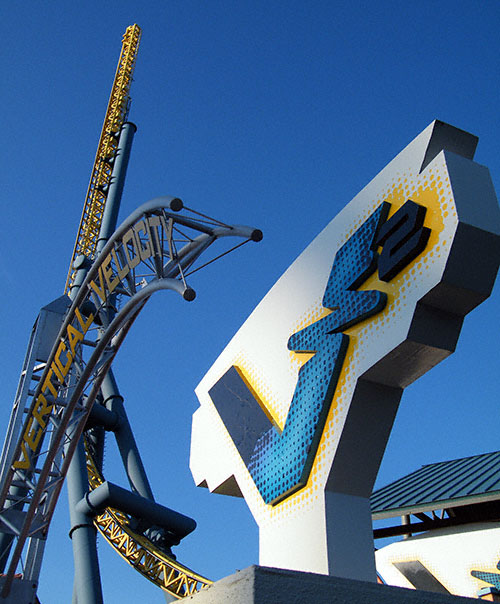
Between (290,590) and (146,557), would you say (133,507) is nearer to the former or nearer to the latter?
(146,557)

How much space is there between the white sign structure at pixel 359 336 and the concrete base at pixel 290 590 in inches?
175

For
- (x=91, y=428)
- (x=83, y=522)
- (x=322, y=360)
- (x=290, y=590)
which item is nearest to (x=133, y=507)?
(x=83, y=522)

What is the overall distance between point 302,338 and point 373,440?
2.13m

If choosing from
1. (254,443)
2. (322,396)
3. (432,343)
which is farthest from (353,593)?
(254,443)

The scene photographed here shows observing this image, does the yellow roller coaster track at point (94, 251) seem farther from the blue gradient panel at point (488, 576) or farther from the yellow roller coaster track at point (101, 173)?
the blue gradient panel at point (488, 576)

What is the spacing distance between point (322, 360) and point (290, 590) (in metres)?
6.03

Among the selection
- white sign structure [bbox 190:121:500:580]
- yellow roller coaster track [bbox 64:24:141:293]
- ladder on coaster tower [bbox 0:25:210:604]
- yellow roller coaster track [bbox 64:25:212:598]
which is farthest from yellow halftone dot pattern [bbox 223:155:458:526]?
yellow roller coaster track [bbox 64:24:141:293]

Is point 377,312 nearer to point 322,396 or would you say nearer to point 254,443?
point 322,396

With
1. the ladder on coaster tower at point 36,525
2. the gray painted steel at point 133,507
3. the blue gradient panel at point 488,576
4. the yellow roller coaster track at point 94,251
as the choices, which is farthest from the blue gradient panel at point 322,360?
the blue gradient panel at point 488,576

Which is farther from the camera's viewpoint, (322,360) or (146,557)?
(146,557)

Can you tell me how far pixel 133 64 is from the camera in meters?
31.9

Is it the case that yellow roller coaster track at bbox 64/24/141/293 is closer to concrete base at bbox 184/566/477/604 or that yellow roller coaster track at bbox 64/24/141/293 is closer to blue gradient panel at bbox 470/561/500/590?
blue gradient panel at bbox 470/561/500/590

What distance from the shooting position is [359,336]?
9.29 metres

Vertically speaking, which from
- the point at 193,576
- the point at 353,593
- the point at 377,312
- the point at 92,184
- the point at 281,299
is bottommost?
the point at 353,593
